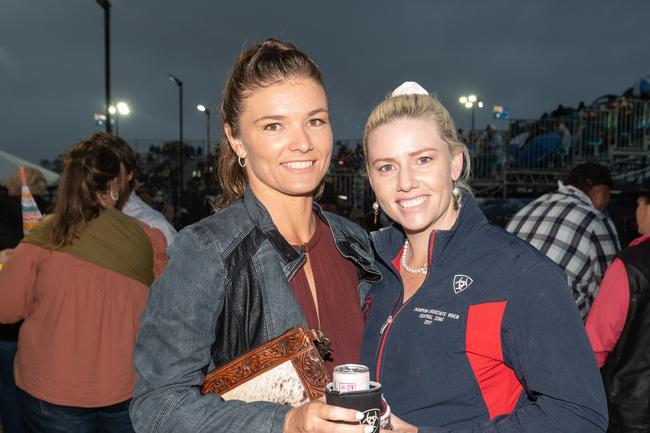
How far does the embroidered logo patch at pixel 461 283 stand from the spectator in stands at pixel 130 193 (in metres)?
2.51

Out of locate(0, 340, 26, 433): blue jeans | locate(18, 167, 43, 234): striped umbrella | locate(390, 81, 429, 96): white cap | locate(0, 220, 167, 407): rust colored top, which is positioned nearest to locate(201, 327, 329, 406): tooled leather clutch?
locate(390, 81, 429, 96): white cap

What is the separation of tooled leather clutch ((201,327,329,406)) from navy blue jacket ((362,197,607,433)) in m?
0.43

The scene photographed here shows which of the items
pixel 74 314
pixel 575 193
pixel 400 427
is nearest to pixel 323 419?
pixel 400 427

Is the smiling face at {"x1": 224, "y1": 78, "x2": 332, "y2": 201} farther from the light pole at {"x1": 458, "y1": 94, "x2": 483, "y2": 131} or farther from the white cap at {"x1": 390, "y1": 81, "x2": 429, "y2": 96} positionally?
the light pole at {"x1": 458, "y1": 94, "x2": 483, "y2": 131}

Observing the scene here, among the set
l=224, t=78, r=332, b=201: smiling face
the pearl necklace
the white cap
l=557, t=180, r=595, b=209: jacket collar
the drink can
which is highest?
the white cap

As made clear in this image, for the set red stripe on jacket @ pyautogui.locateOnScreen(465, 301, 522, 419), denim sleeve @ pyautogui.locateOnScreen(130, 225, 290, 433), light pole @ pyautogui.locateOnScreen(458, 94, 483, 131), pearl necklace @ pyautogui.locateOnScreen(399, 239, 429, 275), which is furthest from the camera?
light pole @ pyautogui.locateOnScreen(458, 94, 483, 131)

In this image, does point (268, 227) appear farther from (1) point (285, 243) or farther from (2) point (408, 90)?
(2) point (408, 90)

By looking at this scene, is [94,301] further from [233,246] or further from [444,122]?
[444,122]

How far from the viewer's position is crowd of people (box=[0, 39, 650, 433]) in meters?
1.72

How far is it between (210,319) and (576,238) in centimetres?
417

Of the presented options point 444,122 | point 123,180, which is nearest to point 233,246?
point 444,122

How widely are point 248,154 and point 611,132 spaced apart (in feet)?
50.2

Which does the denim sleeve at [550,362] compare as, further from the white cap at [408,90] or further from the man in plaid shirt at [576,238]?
the man in plaid shirt at [576,238]

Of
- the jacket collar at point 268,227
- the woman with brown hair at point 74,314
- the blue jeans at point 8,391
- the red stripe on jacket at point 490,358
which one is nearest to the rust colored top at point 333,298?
the jacket collar at point 268,227
